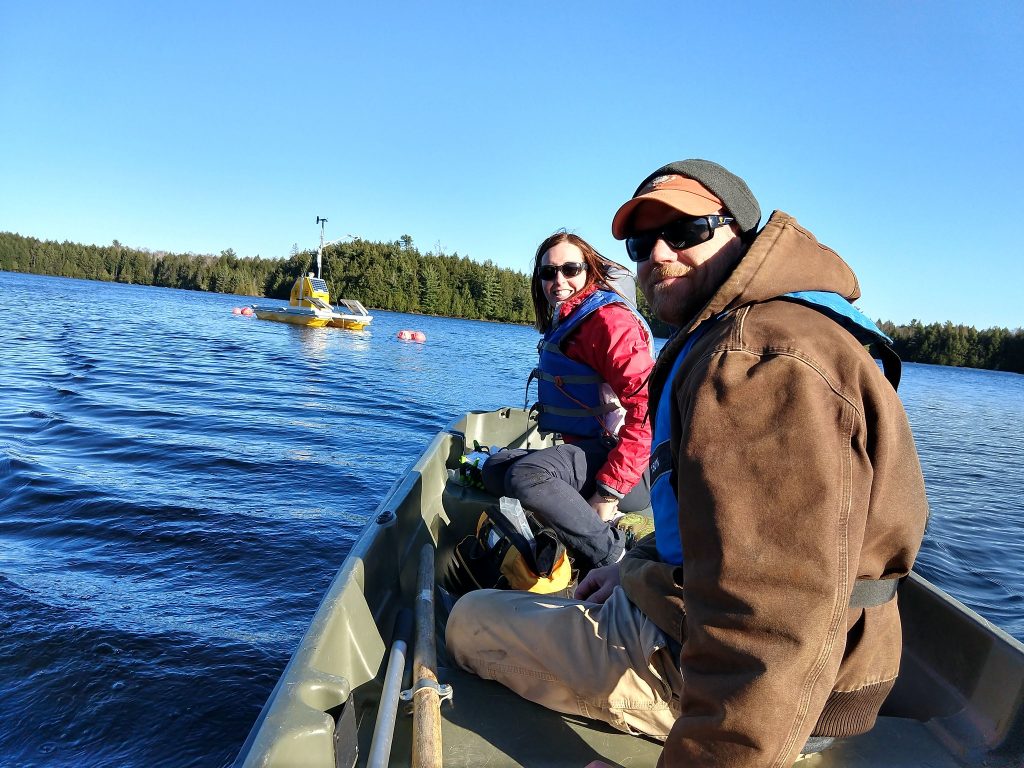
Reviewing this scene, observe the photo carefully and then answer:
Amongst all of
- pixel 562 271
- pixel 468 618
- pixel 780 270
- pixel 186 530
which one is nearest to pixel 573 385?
pixel 562 271

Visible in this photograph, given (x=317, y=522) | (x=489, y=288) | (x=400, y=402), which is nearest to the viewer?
(x=317, y=522)

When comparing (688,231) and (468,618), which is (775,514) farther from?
(468,618)

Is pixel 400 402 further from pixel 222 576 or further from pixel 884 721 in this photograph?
pixel 884 721

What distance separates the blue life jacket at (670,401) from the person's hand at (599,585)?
50cm

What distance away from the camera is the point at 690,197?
64.2 inches

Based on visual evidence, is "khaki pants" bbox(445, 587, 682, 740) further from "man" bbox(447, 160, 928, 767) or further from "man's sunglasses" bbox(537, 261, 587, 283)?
"man's sunglasses" bbox(537, 261, 587, 283)

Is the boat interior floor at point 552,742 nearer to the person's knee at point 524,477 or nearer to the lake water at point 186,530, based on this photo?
the person's knee at point 524,477

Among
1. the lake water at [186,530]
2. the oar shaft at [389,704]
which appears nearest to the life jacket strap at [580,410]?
the oar shaft at [389,704]

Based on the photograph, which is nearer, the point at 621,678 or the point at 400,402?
the point at 621,678

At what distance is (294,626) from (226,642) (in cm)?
41

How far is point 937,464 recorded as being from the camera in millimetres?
11727

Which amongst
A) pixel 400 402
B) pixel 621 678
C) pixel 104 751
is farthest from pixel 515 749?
pixel 400 402

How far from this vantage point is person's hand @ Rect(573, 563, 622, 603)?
2.26m

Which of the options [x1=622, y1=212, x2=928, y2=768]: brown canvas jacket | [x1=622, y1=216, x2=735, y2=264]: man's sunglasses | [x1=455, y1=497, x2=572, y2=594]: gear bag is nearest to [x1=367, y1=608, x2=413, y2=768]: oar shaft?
[x1=455, y1=497, x2=572, y2=594]: gear bag
